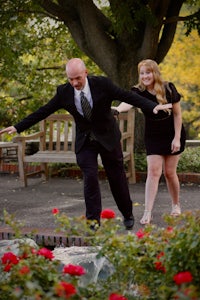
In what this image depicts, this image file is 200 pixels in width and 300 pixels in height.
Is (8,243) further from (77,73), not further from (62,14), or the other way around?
(62,14)

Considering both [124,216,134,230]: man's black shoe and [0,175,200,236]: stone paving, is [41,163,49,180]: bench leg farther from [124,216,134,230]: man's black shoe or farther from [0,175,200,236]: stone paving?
[124,216,134,230]: man's black shoe

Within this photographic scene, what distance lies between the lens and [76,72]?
6.94 m

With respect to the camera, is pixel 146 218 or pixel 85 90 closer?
pixel 85 90

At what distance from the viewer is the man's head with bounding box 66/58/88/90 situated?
271 inches

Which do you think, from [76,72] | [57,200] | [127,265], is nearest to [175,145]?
[76,72]

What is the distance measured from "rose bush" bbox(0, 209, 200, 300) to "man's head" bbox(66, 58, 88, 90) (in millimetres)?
2641

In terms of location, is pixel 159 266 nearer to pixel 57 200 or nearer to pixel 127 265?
pixel 127 265

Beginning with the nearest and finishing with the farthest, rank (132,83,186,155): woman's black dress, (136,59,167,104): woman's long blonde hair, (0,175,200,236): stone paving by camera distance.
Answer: (136,59,167,104): woman's long blonde hair
(132,83,186,155): woman's black dress
(0,175,200,236): stone paving

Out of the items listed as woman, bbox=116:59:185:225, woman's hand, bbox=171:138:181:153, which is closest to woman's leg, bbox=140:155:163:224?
woman, bbox=116:59:185:225

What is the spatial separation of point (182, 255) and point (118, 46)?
35.9 ft

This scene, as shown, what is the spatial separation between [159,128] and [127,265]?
13.9 feet

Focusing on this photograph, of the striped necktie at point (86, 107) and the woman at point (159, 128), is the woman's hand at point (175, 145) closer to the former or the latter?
the woman at point (159, 128)

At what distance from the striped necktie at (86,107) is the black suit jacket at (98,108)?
0.04m

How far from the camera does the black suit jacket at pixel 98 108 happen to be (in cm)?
722
